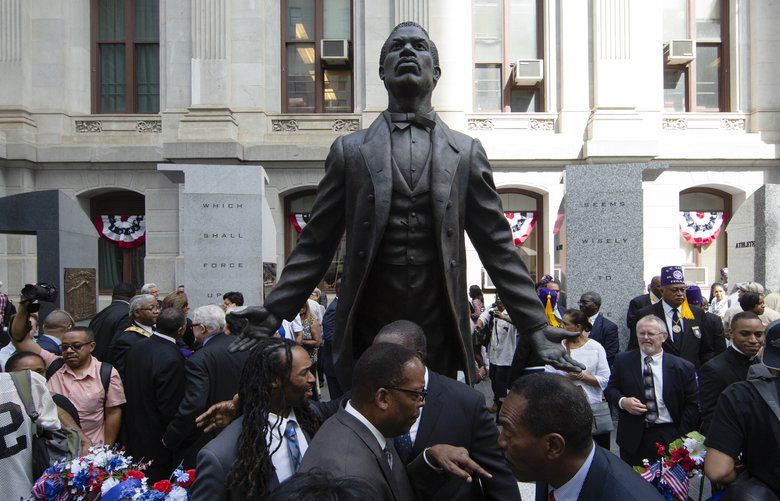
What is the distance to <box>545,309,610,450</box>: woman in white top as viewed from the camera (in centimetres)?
580

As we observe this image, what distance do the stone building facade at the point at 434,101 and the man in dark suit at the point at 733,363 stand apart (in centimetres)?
1112

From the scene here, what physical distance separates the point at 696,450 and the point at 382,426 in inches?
109

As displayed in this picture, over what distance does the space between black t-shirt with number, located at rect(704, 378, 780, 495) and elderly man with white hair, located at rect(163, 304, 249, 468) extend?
128 inches

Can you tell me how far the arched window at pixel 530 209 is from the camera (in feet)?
55.7

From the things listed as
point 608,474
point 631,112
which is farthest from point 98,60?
point 608,474

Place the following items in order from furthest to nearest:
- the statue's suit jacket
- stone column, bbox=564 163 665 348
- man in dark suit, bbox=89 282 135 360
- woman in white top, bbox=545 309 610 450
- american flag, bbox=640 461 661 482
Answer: stone column, bbox=564 163 665 348 → man in dark suit, bbox=89 282 135 360 → woman in white top, bbox=545 309 610 450 → american flag, bbox=640 461 661 482 → the statue's suit jacket

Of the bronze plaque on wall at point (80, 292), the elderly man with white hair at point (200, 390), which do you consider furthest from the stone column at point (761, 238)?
the bronze plaque on wall at point (80, 292)

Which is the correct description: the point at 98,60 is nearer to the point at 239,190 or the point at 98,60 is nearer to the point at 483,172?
the point at 239,190

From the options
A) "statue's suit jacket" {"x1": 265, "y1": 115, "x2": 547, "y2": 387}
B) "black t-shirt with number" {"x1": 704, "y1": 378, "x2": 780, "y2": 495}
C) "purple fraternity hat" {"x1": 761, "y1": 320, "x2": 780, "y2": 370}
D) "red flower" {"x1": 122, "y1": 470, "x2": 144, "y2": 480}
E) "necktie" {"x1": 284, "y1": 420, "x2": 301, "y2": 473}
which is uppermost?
"statue's suit jacket" {"x1": 265, "y1": 115, "x2": 547, "y2": 387}

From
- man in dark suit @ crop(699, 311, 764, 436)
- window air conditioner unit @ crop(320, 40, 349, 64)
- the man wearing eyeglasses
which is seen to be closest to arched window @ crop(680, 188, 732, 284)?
window air conditioner unit @ crop(320, 40, 349, 64)

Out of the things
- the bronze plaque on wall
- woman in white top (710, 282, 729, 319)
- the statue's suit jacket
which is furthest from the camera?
the bronze plaque on wall

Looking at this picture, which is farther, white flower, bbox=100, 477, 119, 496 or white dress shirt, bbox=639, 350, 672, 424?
white dress shirt, bbox=639, 350, 672, 424

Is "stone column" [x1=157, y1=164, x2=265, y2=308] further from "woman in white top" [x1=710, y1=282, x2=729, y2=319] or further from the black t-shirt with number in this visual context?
the black t-shirt with number

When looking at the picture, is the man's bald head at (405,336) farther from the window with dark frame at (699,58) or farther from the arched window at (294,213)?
the window with dark frame at (699,58)
